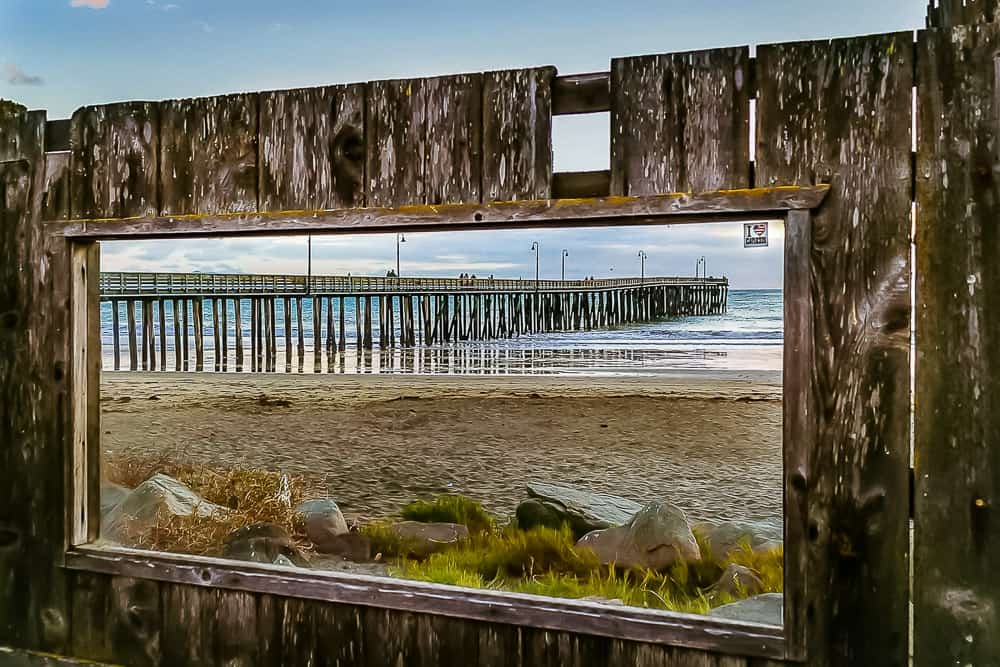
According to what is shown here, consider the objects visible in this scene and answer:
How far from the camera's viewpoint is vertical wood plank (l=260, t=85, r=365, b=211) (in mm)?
2670

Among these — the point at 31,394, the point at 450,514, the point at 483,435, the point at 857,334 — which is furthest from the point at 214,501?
the point at 483,435

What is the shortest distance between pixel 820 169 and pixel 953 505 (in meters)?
0.98

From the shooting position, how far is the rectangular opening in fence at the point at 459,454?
4.86 meters

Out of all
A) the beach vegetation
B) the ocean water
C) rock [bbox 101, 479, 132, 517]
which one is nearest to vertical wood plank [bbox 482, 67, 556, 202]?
the beach vegetation

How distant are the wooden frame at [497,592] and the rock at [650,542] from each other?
250cm

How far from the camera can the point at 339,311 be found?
36219 millimetres

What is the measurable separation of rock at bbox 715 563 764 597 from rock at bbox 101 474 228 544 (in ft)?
11.1

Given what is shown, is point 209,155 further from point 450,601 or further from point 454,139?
point 450,601

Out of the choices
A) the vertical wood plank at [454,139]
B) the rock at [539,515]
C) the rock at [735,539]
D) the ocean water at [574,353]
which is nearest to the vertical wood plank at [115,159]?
the vertical wood plank at [454,139]

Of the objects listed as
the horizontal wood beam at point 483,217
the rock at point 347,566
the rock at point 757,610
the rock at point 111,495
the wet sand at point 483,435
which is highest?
the horizontal wood beam at point 483,217

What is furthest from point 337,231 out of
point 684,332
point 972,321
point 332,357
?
point 684,332

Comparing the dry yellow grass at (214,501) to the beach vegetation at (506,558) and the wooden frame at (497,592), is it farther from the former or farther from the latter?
the wooden frame at (497,592)

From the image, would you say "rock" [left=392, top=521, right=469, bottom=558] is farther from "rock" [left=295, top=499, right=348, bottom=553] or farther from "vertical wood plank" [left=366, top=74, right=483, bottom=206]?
"vertical wood plank" [left=366, top=74, right=483, bottom=206]

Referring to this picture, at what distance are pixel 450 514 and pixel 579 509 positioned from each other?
103cm
